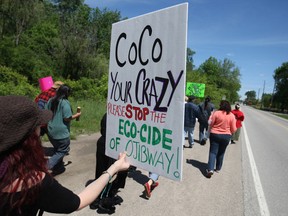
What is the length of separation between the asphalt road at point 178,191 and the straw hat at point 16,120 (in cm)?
298

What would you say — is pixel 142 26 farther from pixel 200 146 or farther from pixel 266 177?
pixel 200 146

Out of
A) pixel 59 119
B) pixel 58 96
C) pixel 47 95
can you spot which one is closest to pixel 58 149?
pixel 59 119

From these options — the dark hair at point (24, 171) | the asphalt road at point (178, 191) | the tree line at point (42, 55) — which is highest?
the tree line at point (42, 55)

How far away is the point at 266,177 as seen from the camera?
689 cm

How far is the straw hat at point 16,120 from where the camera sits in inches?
53.9

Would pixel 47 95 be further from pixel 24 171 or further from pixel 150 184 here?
pixel 24 171

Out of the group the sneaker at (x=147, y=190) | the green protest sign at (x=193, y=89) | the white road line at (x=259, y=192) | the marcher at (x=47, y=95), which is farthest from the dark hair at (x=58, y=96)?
the green protest sign at (x=193, y=89)

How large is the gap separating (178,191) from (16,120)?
4.32 metres

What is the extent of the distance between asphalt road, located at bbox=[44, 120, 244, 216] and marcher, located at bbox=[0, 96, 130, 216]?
2.70 metres

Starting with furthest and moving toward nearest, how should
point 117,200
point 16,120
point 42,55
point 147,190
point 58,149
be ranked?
point 42,55, point 58,149, point 147,190, point 117,200, point 16,120

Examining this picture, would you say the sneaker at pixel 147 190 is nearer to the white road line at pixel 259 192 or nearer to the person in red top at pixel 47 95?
the white road line at pixel 259 192

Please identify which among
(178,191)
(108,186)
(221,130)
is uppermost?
(221,130)

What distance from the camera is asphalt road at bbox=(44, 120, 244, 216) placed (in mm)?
4383

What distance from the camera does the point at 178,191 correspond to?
522 centimetres
